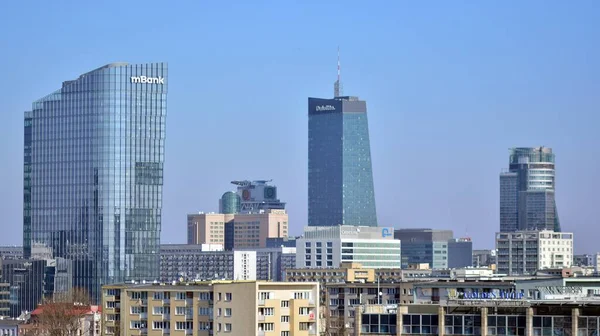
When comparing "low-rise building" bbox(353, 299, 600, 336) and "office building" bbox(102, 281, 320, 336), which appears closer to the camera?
"low-rise building" bbox(353, 299, 600, 336)

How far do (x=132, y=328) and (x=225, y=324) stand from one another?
62.5 feet

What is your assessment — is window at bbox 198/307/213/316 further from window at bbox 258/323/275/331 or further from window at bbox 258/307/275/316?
window at bbox 258/323/275/331

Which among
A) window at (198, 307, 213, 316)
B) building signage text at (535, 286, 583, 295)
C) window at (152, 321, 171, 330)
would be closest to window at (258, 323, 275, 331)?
window at (198, 307, 213, 316)

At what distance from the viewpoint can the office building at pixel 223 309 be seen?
120812 millimetres

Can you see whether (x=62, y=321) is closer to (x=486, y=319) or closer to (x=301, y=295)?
(x=301, y=295)

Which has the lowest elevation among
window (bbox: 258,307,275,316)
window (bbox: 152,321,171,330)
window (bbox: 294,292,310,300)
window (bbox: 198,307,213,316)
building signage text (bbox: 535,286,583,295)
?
window (bbox: 152,321,171,330)

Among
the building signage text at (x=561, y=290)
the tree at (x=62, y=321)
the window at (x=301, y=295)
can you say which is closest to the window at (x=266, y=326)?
the window at (x=301, y=295)

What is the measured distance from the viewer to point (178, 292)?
135 meters

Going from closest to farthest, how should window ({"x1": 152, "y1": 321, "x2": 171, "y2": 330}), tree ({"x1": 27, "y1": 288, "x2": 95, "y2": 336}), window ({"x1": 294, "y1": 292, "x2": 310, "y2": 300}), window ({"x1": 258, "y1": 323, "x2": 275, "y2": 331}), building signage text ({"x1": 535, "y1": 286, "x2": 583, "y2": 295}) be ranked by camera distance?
building signage text ({"x1": 535, "y1": 286, "x2": 583, "y2": 295}) → window ({"x1": 258, "y1": 323, "x2": 275, "y2": 331}) → window ({"x1": 294, "y1": 292, "x2": 310, "y2": 300}) → window ({"x1": 152, "y1": 321, "x2": 171, "y2": 330}) → tree ({"x1": 27, "y1": 288, "x2": 95, "y2": 336})

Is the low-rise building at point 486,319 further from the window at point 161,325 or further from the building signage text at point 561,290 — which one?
the window at point 161,325

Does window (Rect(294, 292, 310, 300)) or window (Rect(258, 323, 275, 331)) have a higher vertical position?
window (Rect(294, 292, 310, 300))

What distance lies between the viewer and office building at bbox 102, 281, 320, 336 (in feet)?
396

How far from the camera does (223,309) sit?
12419 centimetres

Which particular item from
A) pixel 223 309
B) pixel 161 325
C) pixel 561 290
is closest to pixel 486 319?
pixel 561 290
